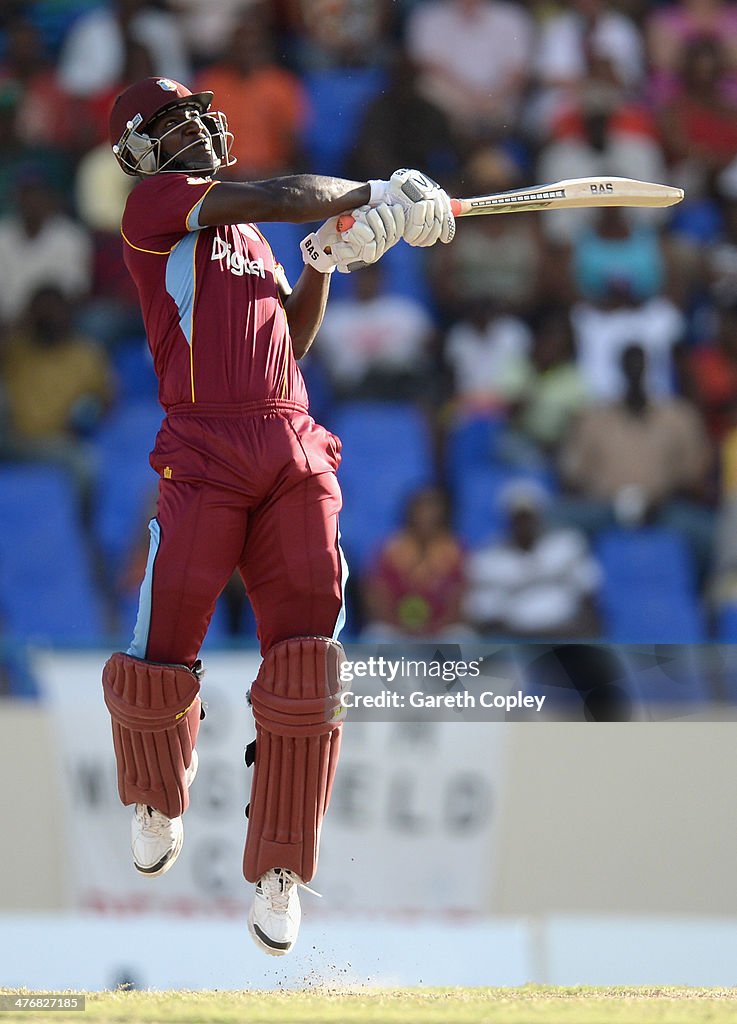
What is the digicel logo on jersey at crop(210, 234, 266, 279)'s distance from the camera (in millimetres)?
3631

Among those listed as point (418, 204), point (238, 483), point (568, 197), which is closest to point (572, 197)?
point (568, 197)

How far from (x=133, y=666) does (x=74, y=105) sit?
3922mm

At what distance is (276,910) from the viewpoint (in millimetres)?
3688

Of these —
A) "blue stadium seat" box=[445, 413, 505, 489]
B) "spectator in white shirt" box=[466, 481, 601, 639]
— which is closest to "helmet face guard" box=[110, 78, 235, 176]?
"spectator in white shirt" box=[466, 481, 601, 639]

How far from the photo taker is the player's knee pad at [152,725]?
11.8 ft

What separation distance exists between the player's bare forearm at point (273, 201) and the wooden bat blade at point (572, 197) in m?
0.31

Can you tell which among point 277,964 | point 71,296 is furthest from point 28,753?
point 71,296

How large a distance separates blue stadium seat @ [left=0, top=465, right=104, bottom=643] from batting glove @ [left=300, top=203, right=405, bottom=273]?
2.66 m

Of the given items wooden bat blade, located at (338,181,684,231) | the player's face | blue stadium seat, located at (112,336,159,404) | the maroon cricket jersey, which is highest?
blue stadium seat, located at (112,336,159,404)

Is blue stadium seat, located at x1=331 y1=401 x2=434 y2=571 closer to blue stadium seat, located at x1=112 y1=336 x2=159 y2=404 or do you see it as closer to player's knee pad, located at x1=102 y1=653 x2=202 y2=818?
blue stadium seat, located at x1=112 y1=336 x2=159 y2=404

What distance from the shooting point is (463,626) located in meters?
5.90

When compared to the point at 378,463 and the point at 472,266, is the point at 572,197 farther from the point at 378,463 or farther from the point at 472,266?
the point at 472,266

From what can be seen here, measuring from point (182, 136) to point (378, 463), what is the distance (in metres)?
2.71

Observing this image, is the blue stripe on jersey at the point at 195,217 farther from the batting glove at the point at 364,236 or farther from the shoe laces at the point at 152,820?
the shoe laces at the point at 152,820
